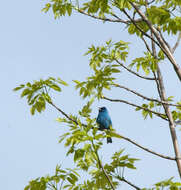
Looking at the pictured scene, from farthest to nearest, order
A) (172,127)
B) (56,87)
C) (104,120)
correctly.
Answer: (104,120), (172,127), (56,87)

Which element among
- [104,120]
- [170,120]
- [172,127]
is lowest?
[172,127]

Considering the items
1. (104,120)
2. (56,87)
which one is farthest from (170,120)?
(104,120)

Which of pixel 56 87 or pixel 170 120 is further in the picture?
pixel 170 120

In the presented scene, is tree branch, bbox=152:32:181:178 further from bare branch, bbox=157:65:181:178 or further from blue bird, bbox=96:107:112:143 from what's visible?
blue bird, bbox=96:107:112:143

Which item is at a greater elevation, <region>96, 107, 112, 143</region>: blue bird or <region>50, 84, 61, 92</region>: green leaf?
<region>96, 107, 112, 143</region>: blue bird

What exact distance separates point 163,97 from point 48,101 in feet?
9.16

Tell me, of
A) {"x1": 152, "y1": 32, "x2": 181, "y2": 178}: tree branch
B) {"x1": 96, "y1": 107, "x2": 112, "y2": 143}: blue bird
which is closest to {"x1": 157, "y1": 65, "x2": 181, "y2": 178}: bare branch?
{"x1": 152, "y1": 32, "x2": 181, "y2": 178}: tree branch

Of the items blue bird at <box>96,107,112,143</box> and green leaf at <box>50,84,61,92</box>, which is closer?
green leaf at <box>50,84,61,92</box>

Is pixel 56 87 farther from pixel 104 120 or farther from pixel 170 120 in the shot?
pixel 104 120

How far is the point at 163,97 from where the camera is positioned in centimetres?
709

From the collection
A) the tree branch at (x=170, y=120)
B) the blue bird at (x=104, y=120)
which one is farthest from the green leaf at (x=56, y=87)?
the blue bird at (x=104, y=120)

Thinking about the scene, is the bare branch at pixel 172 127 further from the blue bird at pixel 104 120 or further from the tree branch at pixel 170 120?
the blue bird at pixel 104 120

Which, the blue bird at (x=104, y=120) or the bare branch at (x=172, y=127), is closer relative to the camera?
the bare branch at (x=172, y=127)

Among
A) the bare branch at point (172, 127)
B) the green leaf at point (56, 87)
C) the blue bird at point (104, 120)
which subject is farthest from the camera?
the blue bird at point (104, 120)
